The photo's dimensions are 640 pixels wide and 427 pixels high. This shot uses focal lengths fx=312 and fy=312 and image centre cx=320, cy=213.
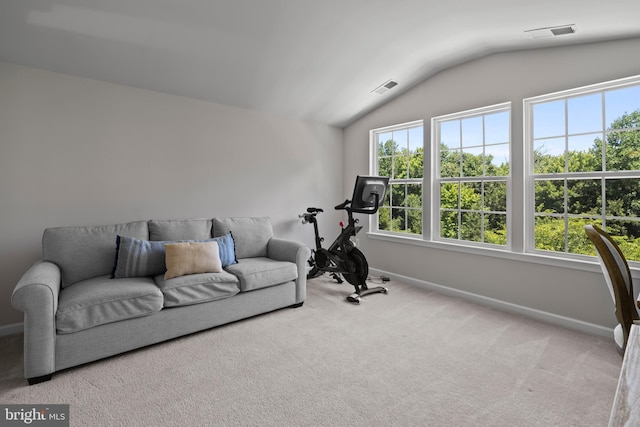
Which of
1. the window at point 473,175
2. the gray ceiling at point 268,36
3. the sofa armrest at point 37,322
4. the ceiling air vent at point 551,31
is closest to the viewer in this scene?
the sofa armrest at point 37,322

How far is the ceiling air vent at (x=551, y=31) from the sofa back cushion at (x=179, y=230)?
3748 mm

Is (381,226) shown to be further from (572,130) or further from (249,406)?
(249,406)

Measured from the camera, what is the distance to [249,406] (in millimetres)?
1840

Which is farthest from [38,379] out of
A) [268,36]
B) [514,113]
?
[514,113]

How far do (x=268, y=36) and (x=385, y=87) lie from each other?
1.86m

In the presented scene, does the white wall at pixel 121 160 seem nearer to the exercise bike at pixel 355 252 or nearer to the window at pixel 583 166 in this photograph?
the exercise bike at pixel 355 252

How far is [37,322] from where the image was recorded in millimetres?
1997

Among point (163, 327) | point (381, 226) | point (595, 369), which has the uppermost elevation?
point (381, 226)

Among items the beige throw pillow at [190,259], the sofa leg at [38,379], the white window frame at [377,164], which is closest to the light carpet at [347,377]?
the sofa leg at [38,379]

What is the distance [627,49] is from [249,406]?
4070mm

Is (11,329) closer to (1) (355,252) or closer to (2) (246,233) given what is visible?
(2) (246,233)

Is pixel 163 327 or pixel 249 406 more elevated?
pixel 163 327

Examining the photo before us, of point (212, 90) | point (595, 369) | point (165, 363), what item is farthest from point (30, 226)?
point (595, 369)

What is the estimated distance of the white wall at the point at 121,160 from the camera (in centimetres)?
281
